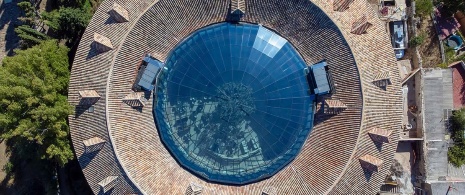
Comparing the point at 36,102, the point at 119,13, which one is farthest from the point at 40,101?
the point at 119,13

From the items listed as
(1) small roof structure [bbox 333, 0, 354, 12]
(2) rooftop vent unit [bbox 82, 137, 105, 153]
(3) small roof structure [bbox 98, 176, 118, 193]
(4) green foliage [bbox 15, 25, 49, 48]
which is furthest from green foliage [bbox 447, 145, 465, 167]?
(4) green foliage [bbox 15, 25, 49, 48]

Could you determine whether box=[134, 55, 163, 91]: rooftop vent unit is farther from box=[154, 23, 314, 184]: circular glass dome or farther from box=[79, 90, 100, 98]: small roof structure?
box=[79, 90, 100, 98]: small roof structure

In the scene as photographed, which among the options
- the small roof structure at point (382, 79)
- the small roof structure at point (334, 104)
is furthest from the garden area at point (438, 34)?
the small roof structure at point (334, 104)

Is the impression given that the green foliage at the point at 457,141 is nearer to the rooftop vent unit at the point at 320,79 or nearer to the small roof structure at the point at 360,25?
the small roof structure at the point at 360,25

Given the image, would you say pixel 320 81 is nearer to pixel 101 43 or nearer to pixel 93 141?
pixel 101 43

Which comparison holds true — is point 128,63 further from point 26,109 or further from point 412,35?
point 412,35

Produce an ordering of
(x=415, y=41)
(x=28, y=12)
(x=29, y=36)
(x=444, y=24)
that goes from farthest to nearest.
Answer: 1. (x=444, y=24)
2. (x=28, y=12)
3. (x=415, y=41)
4. (x=29, y=36)
